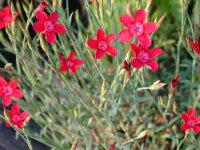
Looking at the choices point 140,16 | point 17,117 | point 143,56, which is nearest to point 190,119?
point 143,56

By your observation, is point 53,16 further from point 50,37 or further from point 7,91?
point 7,91

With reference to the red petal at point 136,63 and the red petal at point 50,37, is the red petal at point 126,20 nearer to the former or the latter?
the red petal at point 136,63

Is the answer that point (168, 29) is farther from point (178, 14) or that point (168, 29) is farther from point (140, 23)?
point (140, 23)

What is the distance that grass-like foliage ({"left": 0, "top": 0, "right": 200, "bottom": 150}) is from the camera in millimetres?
1054

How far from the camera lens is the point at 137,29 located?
101 centimetres

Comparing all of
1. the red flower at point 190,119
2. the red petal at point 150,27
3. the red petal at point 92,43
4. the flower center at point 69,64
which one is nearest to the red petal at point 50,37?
the red petal at point 92,43

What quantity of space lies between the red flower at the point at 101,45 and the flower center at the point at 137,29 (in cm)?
9

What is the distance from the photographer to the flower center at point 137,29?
0.99 meters

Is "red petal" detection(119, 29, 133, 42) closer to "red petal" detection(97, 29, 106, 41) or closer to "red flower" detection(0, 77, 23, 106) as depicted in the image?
"red petal" detection(97, 29, 106, 41)

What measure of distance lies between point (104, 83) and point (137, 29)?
249 millimetres

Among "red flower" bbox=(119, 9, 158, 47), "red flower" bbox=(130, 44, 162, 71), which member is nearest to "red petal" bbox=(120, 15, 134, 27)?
"red flower" bbox=(119, 9, 158, 47)

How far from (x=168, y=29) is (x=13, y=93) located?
4.99 ft

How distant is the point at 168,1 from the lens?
2.29 metres

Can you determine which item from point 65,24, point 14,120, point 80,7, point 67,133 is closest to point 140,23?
point 65,24
